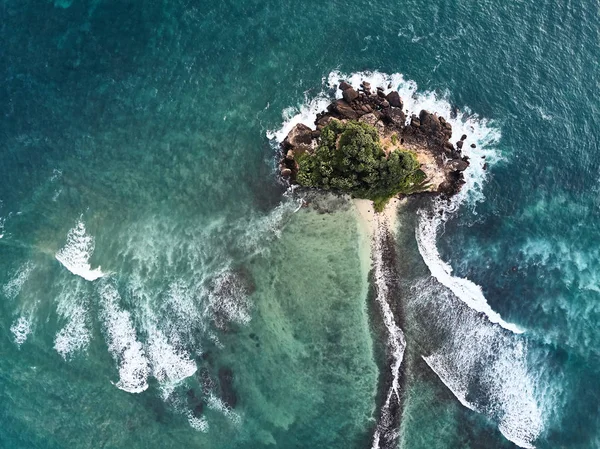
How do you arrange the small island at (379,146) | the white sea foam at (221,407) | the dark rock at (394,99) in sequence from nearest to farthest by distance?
1. the small island at (379,146)
2. the white sea foam at (221,407)
3. the dark rock at (394,99)

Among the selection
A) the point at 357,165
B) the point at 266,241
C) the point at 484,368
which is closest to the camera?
the point at 357,165

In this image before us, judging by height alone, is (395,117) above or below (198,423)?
above

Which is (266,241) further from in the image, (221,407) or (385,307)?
(221,407)

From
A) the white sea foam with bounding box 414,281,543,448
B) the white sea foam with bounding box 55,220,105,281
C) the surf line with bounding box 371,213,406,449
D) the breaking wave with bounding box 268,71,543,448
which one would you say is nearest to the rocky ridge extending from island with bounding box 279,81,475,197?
the breaking wave with bounding box 268,71,543,448

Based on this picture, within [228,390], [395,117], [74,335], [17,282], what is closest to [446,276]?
[395,117]

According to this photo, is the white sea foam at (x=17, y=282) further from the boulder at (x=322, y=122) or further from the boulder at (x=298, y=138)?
the boulder at (x=322, y=122)

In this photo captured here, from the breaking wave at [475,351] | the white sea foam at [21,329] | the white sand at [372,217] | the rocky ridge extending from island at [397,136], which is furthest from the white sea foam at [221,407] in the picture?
the rocky ridge extending from island at [397,136]
